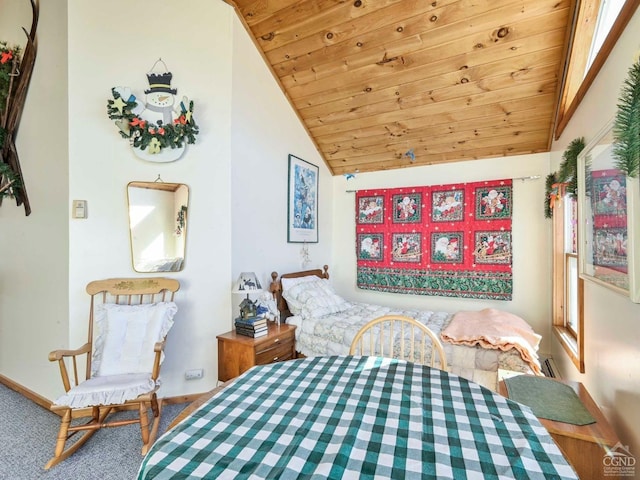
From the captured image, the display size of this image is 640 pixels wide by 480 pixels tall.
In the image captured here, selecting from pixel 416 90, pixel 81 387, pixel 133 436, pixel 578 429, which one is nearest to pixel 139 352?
pixel 81 387

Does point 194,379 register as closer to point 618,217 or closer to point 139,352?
point 139,352

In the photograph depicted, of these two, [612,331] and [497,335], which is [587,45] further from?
[497,335]

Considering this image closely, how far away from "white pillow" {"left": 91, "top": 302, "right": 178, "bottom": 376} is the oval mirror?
352mm

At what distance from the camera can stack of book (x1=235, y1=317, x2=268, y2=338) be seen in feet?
7.34

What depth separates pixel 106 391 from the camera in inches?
68.2

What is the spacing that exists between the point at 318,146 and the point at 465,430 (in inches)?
133

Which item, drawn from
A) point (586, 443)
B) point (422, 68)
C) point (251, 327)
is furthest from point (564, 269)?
point (251, 327)

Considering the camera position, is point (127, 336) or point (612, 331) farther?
point (127, 336)

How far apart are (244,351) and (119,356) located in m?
0.83

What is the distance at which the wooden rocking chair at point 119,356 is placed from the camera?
5.72 feet

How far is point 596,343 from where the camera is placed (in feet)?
5.49

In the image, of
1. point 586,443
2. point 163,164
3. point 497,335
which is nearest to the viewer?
point 586,443

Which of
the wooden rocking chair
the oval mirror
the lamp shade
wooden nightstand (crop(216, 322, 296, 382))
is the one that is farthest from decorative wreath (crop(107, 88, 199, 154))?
wooden nightstand (crop(216, 322, 296, 382))

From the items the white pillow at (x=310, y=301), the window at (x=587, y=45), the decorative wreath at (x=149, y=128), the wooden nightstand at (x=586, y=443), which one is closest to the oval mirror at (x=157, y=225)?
the decorative wreath at (x=149, y=128)
